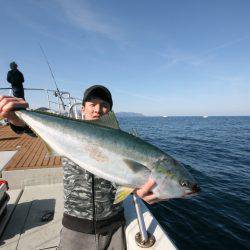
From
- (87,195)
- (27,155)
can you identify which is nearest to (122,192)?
(87,195)

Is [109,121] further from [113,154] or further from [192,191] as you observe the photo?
[192,191]

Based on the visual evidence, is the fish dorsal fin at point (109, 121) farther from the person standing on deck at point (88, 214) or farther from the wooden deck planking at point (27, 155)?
the wooden deck planking at point (27, 155)

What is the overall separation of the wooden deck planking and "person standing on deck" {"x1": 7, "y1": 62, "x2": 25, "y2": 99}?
2.84 m

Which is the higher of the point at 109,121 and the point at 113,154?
the point at 109,121

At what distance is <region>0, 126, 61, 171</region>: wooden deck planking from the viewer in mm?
8180

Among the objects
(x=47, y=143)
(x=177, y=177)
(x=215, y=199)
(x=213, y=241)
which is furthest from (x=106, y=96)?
(x=215, y=199)

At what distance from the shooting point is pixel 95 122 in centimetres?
295

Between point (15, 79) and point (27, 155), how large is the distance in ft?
22.7

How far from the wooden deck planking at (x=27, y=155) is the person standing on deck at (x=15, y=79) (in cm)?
284

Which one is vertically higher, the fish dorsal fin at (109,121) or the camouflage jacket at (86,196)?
the fish dorsal fin at (109,121)

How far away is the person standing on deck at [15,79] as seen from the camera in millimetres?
14548

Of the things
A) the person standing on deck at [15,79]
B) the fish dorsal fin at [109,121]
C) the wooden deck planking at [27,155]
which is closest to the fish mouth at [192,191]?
the fish dorsal fin at [109,121]

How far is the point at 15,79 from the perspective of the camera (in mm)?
14773

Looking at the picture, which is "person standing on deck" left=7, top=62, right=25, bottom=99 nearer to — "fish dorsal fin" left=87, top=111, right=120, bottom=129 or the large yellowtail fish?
the large yellowtail fish
